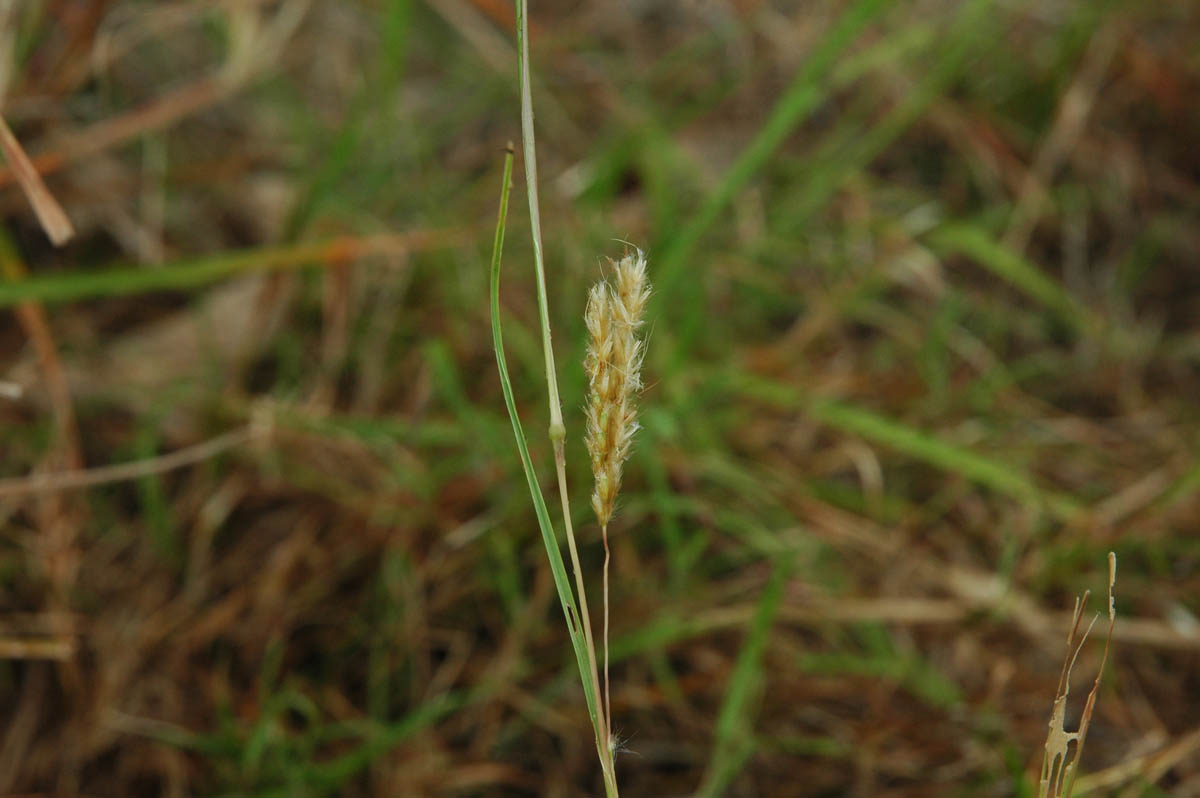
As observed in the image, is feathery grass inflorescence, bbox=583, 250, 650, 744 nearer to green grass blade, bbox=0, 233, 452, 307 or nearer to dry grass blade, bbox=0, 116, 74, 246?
dry grass blade, bbox=0, 116, 74, 246

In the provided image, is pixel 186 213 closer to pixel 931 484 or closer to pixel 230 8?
pixel 230 8

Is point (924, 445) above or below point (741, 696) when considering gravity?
above

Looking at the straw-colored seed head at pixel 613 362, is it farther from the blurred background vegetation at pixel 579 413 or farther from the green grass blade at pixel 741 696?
the green grass blade at pixel 741 696

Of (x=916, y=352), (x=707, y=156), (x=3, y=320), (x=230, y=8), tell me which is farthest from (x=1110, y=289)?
(x=3, y=320)

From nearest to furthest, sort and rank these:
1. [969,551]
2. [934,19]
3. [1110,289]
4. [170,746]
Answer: [170,746]
[969,551]
[1110,289]
[934,19]

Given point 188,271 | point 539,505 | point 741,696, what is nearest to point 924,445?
point 741,696

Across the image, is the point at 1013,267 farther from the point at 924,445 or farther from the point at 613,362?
the point at 613,362

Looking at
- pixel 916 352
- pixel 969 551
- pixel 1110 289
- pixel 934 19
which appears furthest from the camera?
pixel 934 19
